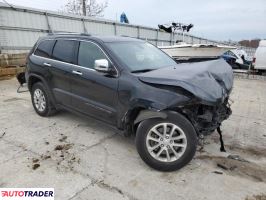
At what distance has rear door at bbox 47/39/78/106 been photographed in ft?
17.3

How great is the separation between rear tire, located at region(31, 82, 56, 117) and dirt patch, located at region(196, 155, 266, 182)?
3.27 m

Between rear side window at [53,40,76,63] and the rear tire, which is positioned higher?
rear side window at [53,40,76,63]

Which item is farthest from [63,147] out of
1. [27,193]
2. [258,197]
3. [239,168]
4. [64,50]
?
[258,197]

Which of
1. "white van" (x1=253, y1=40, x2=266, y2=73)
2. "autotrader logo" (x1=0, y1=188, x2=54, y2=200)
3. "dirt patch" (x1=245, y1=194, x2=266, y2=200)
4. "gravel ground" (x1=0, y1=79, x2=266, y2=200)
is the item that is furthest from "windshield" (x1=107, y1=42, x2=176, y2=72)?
"white van" (x1=253, y1=40, x2=266, y2=73)

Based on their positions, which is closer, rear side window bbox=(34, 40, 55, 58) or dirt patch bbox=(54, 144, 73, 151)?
dirt patch bbox=(54, 144, 73, 151)

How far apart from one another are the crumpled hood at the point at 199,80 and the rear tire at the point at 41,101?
2615 millimetres

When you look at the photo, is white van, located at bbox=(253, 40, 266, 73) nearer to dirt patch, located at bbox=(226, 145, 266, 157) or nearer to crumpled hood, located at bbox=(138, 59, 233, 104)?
dirt patch, located at bbox=(226, 145, 266, 157)

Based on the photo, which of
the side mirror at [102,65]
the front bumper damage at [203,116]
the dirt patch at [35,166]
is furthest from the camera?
the side mirror at [102,65]

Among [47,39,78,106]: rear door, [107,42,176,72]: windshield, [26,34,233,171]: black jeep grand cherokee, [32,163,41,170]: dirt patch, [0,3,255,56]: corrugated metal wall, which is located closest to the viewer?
[26,34,233,171]: black jeep grand cherokee

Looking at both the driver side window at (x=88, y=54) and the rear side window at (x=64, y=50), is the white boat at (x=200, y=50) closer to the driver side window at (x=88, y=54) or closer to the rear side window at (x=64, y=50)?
the rear side window at (x=64, y=50)

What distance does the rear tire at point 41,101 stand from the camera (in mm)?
6016

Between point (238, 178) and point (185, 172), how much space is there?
69 centimetres

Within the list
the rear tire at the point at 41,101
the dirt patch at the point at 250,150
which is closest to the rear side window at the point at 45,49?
the rear tire at the point at 41,101

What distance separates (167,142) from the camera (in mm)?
3910
